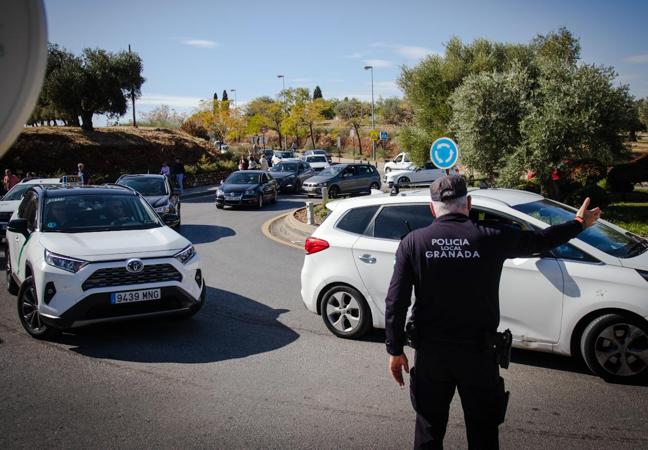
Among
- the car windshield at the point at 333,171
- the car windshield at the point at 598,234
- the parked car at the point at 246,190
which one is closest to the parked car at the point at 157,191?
the parked car at the point at 246,190

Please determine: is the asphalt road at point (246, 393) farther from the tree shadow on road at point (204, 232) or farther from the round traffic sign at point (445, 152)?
the tree shadow on road at point (204, 232)

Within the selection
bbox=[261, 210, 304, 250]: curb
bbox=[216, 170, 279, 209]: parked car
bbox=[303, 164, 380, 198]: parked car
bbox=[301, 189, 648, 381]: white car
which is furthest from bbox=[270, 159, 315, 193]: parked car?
bbox=[301, 189, 648, 381]: white car

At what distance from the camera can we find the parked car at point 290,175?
2789 cm

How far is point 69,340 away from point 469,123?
42.9 feet

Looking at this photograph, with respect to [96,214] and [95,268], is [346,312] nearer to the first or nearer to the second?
[95,268]

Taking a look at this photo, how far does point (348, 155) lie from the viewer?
7525 centimetres

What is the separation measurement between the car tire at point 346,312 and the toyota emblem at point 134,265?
6.88 ft

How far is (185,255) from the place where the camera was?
650 centimetres

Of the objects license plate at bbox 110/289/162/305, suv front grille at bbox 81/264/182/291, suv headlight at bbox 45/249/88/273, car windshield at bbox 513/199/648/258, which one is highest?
car windshield at bbox 513/199/648/258

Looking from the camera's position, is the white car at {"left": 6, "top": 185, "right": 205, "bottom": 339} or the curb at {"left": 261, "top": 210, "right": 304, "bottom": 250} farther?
the curb at {"left": 261, "top": 210, "right": 304, "bottom": 250}

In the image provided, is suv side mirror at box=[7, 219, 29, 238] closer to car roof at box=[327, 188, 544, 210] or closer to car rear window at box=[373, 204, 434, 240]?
car roof at box=[327, 188, 544, 210]

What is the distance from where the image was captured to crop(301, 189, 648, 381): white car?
186 inches

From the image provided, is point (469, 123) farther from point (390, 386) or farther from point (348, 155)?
point (348, 155)

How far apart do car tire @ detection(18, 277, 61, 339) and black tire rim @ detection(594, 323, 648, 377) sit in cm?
567
